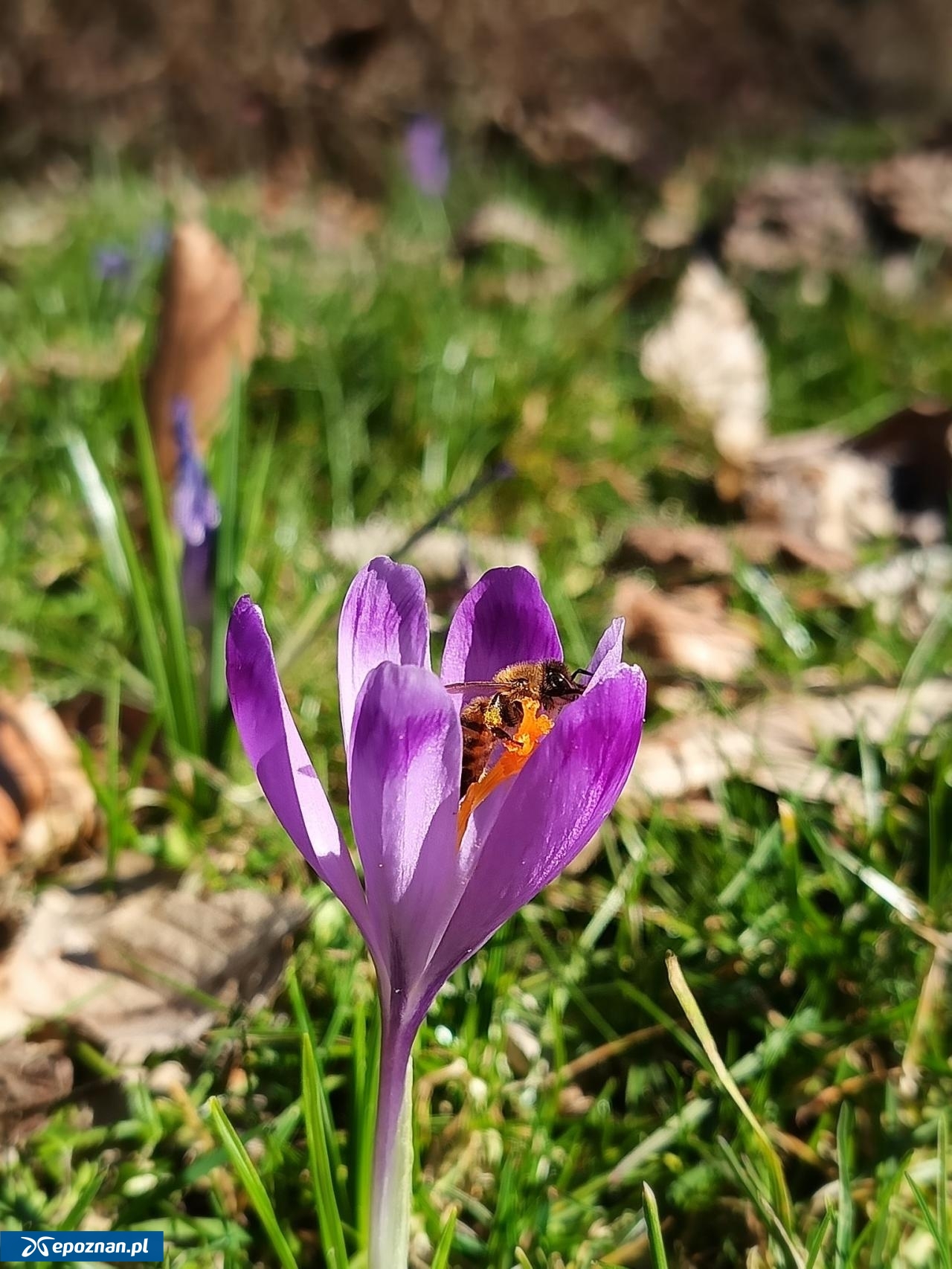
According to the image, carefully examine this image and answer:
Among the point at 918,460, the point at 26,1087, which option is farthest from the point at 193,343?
the point at 918,460

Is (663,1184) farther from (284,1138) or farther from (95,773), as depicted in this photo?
(95,773)

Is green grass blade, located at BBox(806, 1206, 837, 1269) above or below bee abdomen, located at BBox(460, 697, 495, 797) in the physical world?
below

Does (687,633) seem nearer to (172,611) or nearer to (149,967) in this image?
(172,611)

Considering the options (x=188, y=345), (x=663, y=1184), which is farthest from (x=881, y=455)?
(x=663, y=1184)

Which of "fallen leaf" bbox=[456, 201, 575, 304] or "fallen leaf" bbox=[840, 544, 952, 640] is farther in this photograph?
"fallen leaf" bbox=[456, 201, 575, 304]

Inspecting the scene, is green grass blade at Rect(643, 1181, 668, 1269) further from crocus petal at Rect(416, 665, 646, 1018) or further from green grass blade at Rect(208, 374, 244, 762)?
green grass blade at Rect(208, 374, 244, 762)

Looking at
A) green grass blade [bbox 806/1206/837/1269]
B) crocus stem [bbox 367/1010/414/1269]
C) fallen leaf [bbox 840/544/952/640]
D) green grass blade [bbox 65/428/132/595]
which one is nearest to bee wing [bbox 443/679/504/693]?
crocus stem [bbox 367/1010/414/1269]
